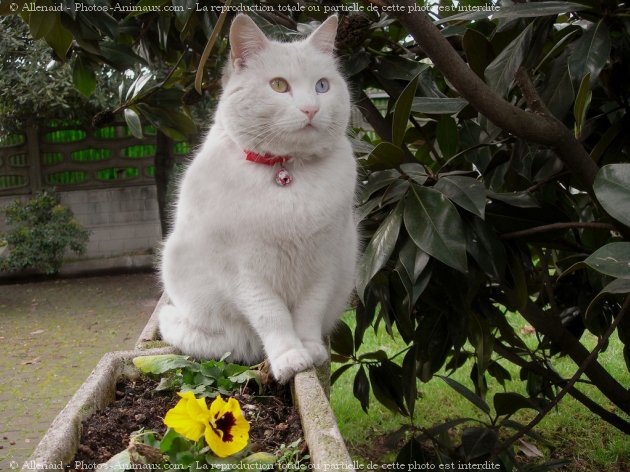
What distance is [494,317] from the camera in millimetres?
2176

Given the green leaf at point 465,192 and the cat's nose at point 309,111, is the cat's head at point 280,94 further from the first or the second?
the green leaf at point 465,192

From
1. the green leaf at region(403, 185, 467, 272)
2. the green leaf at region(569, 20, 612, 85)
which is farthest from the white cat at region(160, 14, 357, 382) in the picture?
the green leaf at region(569, 20, 612, 85)

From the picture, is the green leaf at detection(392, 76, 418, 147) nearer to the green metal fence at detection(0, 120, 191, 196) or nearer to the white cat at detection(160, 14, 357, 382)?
the white cat at detection(160, 14, 357, 382)

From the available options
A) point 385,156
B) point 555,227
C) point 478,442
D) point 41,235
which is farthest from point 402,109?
point 41,235

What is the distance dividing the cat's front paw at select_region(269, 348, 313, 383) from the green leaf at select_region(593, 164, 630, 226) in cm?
86

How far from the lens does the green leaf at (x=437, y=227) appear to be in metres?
1.56

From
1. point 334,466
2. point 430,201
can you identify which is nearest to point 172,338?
point 430,201

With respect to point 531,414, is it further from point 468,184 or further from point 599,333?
point 468,184

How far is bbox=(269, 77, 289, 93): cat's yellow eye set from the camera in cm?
172

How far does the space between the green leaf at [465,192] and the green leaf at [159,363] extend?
2.71 ft

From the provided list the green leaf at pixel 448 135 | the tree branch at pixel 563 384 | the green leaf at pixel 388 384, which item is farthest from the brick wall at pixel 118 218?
the green leaf at pixel 448 135

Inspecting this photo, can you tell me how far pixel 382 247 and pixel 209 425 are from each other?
65 centimetres

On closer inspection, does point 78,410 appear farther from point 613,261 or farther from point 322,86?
point 613,261

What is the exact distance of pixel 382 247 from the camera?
168 cm
